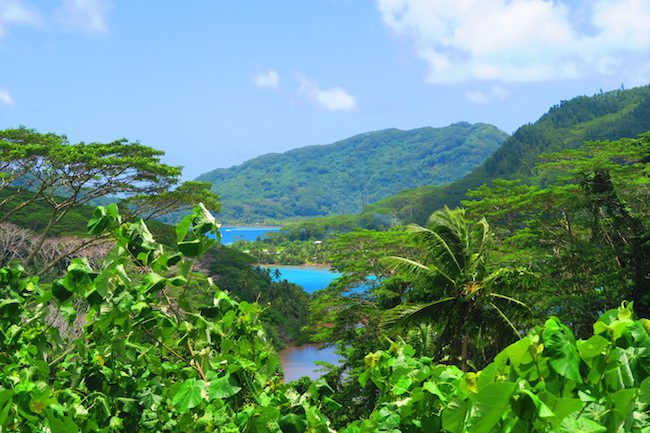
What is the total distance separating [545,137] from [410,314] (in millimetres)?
66362

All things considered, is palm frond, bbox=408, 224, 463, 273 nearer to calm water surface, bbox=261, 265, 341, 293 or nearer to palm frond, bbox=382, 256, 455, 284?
palm frond, bbox=382, 256, 455, 284

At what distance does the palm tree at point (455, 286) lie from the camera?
11.3 m

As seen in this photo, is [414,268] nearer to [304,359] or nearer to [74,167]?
[74,167]

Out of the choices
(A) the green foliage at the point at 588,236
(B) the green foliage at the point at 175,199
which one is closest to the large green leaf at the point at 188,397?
(A) the green foliage at the point at 588,236

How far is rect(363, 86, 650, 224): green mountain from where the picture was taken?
213ft

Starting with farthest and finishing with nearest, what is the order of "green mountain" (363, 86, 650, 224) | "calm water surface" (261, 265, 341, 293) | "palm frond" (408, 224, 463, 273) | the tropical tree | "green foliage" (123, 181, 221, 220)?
"calm water surface" (261, 265, 341, 293) < "green mountain" (363, 86, 650, 224) < "green foliage" (123, 181, 221, 220) < the tropical tree < "palm frond" (408, 224, 463, 273)

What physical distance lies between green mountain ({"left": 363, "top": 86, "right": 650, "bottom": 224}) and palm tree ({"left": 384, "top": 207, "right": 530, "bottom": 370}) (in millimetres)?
49595

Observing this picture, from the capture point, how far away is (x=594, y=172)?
49.7 feet

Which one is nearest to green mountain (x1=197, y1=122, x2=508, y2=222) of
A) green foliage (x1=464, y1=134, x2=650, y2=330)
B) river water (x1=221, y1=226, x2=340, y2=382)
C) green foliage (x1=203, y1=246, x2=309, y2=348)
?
river water (x1=221, y1=226, x2=340, y2=382)

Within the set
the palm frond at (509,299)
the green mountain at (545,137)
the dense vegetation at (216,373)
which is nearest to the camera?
the dense vegetation at (216,373)

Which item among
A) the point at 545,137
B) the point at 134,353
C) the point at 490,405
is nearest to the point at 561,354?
the point at 490,405

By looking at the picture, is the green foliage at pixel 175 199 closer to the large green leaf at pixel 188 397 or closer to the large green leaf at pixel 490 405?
the large green leaf at pixel 188 397

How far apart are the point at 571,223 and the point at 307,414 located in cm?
1678

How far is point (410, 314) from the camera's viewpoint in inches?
443
